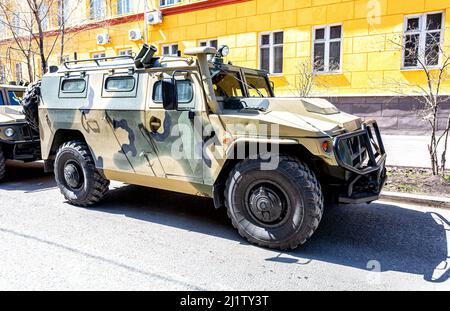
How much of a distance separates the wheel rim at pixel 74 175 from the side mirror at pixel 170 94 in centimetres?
208

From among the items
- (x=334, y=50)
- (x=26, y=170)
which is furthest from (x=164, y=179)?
(x=334, y=50)

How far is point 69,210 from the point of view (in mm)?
5379

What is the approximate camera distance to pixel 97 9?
15.9 m

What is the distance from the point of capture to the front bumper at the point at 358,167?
374 centimetres

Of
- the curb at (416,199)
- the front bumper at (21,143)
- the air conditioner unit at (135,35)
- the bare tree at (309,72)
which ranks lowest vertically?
the curb at (416,199)

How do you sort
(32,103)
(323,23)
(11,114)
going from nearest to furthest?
1. (32,103)
2. (11,114)
3. (323,23)

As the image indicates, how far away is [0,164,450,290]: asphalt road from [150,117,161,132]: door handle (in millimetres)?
1250

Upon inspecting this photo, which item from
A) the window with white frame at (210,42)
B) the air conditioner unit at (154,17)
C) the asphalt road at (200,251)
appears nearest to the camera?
the asphalt road at (200,251)

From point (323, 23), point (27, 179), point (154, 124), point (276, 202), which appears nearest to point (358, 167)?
point (276, 202)

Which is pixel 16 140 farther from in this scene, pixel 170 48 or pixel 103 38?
pixel 103 38

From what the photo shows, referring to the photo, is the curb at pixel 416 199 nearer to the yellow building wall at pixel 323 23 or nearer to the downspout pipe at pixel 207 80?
the downspout pipe at pixel 207 80

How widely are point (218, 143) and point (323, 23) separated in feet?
32.2

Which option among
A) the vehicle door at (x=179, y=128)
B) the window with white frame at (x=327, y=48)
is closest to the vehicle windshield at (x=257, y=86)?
the vehicle door at (x=179, y=128)

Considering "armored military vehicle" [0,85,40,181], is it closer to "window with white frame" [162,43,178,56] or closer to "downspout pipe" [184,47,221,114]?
"downspout pipe" [184,47,221,114]
